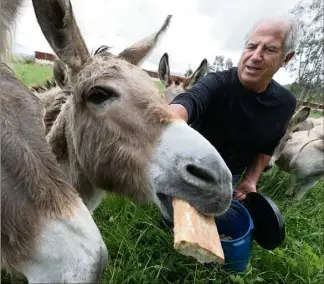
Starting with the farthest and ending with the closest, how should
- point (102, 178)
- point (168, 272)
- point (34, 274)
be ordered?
point (168, 272) < point (102, 178) < point (34, 274)

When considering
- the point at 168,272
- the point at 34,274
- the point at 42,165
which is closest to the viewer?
the point at 34,274

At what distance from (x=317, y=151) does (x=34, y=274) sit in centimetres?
643

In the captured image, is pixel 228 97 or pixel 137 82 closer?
pixel 137 82

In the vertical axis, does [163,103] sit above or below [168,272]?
above

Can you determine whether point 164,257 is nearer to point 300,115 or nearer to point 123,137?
point 123,137

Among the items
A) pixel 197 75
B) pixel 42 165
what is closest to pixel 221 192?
pixel 42 165

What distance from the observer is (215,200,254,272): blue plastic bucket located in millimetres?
2754

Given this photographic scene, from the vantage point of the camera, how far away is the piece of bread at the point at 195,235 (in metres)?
1.63

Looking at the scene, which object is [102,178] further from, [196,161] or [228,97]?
[228,97]

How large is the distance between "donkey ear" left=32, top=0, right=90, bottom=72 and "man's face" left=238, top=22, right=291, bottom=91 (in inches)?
72.6

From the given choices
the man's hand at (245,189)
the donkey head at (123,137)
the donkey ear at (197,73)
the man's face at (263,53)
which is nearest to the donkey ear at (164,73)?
the donkey ear at (197,73)

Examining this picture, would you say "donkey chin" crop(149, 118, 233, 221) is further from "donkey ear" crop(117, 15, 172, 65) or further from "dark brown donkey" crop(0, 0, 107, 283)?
"donkey ear" crop(117, 15, 172, 65)

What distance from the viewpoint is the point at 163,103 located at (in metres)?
2.43

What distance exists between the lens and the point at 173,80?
335 inches
